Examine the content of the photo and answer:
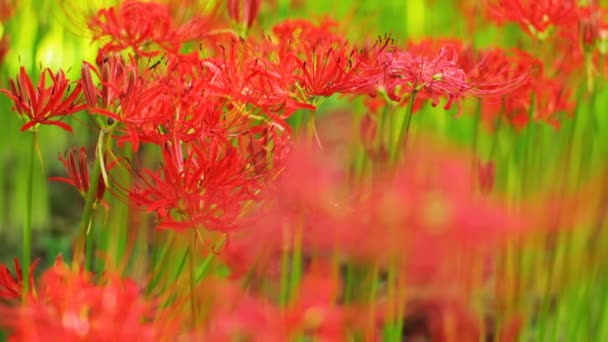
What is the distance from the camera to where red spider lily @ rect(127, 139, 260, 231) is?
23.7 inches

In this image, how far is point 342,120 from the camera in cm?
166

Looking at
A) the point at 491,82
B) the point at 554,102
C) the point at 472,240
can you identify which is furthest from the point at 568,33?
the point at 472,240

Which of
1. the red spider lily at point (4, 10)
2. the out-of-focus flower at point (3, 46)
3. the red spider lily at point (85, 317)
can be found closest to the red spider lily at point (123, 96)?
the red spider lily at point (85, 317)

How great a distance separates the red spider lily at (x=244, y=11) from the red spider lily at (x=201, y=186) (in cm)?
29

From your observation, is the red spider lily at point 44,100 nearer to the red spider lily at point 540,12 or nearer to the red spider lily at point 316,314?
the red spider lily at point 316,314

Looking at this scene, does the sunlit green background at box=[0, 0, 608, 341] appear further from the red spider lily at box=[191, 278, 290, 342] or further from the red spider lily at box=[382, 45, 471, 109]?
the red spider lily at box=[191, 278, 290, 342]

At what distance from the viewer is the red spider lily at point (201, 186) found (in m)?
0.60

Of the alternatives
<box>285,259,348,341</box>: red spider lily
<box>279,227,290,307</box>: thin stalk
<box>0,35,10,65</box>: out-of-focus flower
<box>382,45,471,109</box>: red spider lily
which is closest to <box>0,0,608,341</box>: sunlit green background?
<box>0,35,10,65</box>: out-of-focus flower

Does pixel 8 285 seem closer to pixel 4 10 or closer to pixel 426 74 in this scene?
pixel 426 74

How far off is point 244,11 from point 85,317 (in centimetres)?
49

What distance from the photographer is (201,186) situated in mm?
610

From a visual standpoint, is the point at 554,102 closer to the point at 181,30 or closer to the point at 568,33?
the point at 568,33

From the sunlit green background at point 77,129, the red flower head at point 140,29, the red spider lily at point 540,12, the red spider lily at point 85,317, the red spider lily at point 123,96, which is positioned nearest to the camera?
the red spider lily at point 85,317

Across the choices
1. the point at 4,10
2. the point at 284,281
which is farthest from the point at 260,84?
the point at 4,10
